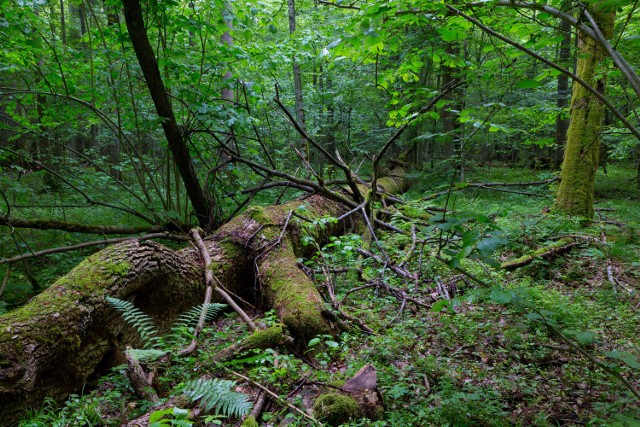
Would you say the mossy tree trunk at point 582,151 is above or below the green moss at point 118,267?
above

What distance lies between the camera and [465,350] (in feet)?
10.9

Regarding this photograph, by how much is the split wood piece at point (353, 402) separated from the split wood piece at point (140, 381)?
4.18ft

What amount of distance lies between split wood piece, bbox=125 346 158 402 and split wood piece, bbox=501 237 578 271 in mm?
4736

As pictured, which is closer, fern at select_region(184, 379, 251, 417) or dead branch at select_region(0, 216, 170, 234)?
fern at select_region(184, 379, 251, 417)

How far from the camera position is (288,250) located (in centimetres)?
474

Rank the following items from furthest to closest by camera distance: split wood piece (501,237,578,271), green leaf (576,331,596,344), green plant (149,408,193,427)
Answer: split wood piece (501,237,578,271)
green leaf (576,331,596,344)
green plant (149,408,193,427)

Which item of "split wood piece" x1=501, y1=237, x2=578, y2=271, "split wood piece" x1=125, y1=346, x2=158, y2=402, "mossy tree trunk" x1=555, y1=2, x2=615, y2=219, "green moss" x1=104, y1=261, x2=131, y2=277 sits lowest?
"split wood piece" x1=125, y1=346, x2=158, y2=402

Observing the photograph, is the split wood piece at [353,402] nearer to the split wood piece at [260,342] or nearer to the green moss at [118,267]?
the split wood piece at [260,342]

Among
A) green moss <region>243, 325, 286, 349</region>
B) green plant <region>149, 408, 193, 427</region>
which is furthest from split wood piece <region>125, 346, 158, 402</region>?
green plant <region>149, 408, 193, 427</region>

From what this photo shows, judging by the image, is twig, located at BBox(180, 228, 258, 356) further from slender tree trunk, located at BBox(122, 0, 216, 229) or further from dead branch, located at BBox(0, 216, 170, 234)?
dead branch, located at BBox(0, 216, 170, 234)

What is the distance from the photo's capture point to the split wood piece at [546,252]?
203 inches

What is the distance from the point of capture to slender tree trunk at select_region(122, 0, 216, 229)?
15.2 feet

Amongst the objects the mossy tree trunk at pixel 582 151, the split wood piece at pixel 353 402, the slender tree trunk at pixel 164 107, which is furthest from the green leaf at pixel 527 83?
the mossy tree trunk at pixel 582 151

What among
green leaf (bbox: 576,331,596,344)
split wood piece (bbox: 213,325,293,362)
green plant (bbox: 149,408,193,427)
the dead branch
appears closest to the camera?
green plant (bbox: 149,408,193,427)
